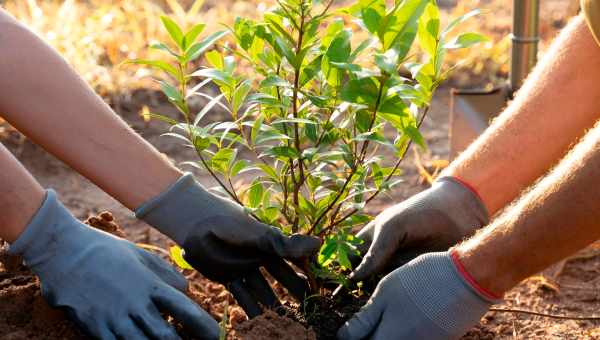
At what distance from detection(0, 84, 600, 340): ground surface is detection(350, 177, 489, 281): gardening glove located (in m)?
0.25

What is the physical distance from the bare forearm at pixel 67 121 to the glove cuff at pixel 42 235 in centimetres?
18

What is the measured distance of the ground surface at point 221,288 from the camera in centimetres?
195

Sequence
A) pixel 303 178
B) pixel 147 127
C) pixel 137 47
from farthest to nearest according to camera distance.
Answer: pixel 137 47, pixel 147 127, pixel 303 178

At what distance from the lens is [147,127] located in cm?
359

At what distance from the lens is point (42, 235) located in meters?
1.88

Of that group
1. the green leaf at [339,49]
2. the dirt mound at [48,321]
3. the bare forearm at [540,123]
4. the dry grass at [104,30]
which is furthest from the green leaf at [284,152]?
the dry grass at [104,30]

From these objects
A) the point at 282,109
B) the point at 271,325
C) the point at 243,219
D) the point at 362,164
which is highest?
the point at 282,109

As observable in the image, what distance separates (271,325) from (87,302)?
413mm

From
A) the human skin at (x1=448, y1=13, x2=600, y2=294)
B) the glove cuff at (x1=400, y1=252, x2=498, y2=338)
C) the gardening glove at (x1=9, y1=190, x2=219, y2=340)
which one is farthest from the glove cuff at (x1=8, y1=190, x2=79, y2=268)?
the human skin at (x1=448, y1=13, x2=600, y2=294)

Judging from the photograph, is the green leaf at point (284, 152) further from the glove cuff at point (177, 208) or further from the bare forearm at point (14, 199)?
the bare forearm at point (14, 199)

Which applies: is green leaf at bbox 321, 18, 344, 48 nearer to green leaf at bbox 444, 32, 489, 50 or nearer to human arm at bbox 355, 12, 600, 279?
green leaf at bbox 444, 32, 489, 50

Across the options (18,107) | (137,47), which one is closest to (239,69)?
(137,47)

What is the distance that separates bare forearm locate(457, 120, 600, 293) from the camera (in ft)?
5.19

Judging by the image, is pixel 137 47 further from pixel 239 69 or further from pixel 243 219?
pixel 243 219
